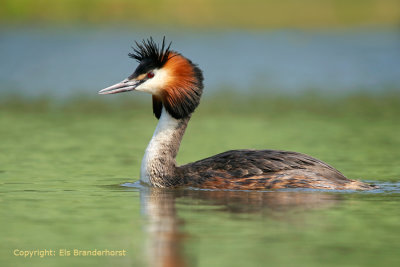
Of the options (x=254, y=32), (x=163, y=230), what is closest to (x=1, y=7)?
(x=254, y=32)

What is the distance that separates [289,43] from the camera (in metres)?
36.4

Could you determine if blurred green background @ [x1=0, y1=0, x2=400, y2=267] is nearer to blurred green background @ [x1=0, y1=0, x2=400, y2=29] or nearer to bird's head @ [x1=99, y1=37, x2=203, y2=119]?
blurred green background @ [x1=0, y1=0, x2=400, y2=29]

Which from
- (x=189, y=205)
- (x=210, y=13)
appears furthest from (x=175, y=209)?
(x=210, y=13)

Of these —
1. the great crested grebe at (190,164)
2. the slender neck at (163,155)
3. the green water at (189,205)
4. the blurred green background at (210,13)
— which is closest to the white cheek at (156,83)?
the great crested grebe at (190,164)

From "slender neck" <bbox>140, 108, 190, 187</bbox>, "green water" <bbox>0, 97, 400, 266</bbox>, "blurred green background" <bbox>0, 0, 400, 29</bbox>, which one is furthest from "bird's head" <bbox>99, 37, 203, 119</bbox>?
"blurred green background" <bbox>0, 0, 400, 29</bbox>

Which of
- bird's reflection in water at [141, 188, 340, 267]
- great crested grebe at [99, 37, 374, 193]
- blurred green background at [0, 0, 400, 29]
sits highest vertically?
blurred green background at [0, 0, 400, 29]

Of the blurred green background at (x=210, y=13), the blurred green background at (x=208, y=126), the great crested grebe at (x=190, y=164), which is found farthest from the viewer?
the blurred green background at (x=210, y=13)

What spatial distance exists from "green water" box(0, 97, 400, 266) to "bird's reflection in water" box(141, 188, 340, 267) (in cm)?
1

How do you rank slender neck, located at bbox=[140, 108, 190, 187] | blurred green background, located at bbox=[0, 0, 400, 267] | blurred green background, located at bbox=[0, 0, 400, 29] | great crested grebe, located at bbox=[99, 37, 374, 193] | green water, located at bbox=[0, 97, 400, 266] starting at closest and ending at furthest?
1. green water, located at bbox=[0, 97, 400, 266]
2. blurred green background, located at bbox=[0, 0, 400, 267]
3. great crested grebe, located at bbox=[99, 37, 374, 193]
4. slender neck, located at bbox=[140, 108, 190, 187]
5. blurred green background, located at bbox=[0, 0, 400, 29]

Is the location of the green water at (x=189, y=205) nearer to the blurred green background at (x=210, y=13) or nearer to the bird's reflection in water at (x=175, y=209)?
the bird's reflection in water at (x=175, y=209)

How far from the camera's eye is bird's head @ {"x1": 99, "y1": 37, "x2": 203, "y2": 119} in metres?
12.7

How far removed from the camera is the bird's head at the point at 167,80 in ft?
41.8

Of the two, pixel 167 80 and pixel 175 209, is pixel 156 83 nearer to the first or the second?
pixel 167 80

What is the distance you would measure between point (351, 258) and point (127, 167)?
7.30 m
